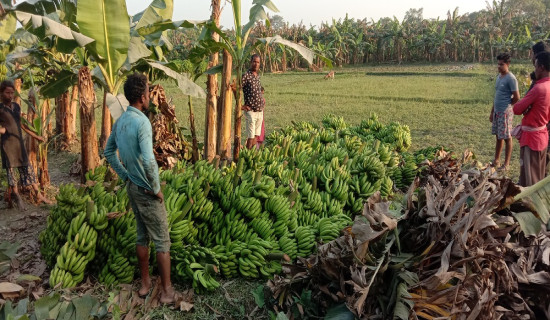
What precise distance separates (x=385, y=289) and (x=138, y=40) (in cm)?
448

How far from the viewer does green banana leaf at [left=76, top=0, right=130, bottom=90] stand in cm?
466

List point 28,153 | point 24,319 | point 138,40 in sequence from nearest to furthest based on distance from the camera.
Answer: point 24,319, point 138,40, point 28,153

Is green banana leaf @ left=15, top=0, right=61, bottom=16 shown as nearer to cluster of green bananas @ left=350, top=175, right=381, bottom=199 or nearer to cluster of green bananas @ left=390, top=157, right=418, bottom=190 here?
cluster of green bananas @ left=350, top=175, right=381, bottom=199

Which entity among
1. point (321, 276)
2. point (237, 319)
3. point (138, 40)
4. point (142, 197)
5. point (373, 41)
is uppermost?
point (373, 41)

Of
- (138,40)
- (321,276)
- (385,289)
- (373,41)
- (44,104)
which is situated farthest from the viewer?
(373,41)

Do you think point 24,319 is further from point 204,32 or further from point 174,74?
point 204,32

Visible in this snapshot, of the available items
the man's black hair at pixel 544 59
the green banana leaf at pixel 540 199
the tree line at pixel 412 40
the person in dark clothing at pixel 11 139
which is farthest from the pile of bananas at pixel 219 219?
the tree line at pixel 412 40

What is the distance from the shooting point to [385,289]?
264 centimetres

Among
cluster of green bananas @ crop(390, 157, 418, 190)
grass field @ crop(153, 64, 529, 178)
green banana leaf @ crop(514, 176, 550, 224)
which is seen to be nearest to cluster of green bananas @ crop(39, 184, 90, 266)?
green banana leaf @ crop(514, 176, 550, 224)

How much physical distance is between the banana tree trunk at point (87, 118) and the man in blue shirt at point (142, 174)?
2104 mm

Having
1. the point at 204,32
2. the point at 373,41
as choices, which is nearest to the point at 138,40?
the point at 204,32

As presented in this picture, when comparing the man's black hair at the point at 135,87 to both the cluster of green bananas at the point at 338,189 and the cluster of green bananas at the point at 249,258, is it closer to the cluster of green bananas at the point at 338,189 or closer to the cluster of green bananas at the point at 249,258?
the cluster of green bananas at the point at 249,258

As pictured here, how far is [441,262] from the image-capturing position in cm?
244

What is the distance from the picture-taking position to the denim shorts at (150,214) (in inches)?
128
